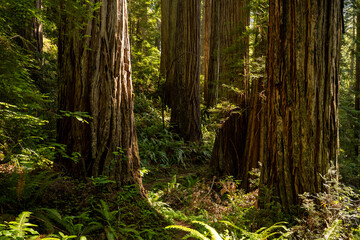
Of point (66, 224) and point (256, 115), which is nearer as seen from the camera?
point (66, 224)

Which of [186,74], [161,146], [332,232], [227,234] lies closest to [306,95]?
[332,232]

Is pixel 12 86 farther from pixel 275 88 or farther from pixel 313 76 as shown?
pixel 313 76

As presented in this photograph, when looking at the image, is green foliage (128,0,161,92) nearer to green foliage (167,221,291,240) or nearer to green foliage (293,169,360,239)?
green foliage (167,221,291,240)

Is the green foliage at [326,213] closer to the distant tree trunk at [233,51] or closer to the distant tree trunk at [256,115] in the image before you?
the distant tree trunk at [256,115]

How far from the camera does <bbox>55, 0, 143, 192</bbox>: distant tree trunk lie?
136 inches

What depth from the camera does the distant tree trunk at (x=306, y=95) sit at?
3.19 meters

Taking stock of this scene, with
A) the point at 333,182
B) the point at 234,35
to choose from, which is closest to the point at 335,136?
the point at 333,182

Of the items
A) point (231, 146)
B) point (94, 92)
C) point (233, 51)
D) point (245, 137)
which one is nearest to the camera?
point (94, 92)

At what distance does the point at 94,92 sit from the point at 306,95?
2698 mm

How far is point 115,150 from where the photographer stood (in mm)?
3602

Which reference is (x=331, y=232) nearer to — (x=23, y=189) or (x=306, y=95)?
(x=306, y=95)

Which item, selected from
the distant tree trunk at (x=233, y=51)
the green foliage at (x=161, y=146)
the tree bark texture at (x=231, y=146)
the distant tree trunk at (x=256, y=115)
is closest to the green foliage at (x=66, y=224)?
the distant tree trunk at (x=256, y=115)

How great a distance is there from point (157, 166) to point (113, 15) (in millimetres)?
4816

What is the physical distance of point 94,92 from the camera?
347cm
